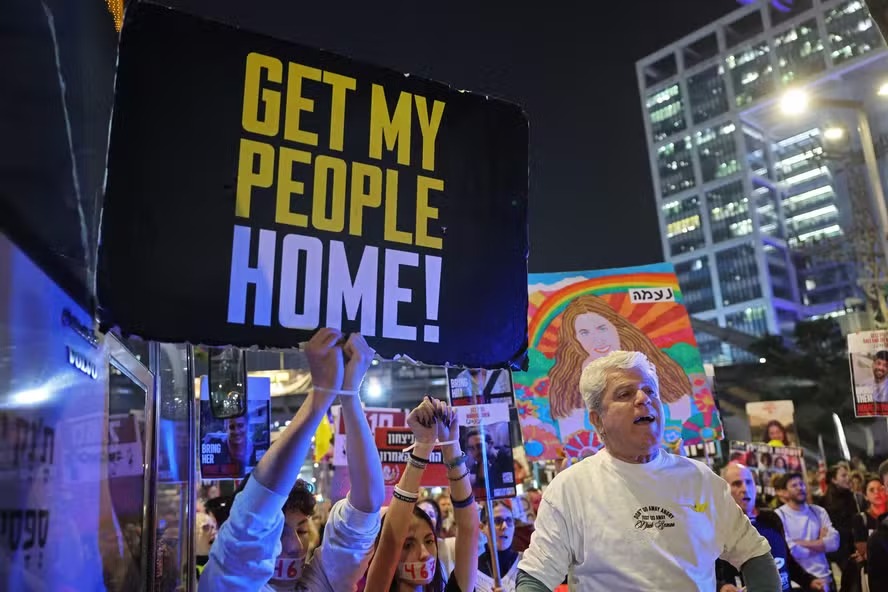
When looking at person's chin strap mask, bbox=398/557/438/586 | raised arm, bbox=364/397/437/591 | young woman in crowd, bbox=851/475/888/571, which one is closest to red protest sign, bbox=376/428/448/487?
person's chin strap mask, bbox=398/557/438/586

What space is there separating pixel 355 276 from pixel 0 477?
1278mm

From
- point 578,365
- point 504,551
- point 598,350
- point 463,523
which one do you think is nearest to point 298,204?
point 463,523

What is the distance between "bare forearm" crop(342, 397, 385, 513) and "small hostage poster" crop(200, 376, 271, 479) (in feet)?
9.48

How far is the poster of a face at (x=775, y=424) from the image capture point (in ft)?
39.7

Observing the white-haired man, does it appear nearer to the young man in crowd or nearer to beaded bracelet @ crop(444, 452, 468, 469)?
beaded bracelet @ crop(444, 452, 468, 469)

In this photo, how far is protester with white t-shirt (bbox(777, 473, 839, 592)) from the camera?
7551 mm

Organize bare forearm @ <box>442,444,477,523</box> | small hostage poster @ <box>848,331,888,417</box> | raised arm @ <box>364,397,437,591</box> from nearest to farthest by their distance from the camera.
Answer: raised arm @ <box>364,397,437,591</box> < bare forearm @ <box>442,444,477,523</box> < small hostage poster @ <box>848,331,888,417</box>

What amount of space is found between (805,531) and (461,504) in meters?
5.84

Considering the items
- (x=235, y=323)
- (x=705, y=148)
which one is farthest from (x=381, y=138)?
(x=705, y=148)

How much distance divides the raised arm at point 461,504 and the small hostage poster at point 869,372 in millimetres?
5841

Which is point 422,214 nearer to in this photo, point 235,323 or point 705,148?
point 235,323

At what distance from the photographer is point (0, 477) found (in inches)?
58.7

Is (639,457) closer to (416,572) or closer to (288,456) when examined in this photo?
(416,572)

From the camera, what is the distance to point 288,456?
1974mm
